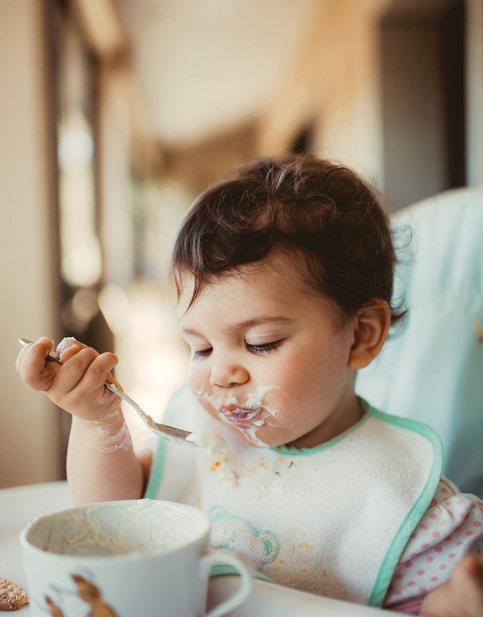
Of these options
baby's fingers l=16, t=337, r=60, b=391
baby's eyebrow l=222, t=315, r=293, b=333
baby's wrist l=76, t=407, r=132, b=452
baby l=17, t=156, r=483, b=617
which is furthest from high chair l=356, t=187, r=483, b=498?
baby's fingers l=16, t=337, r=60, b=391

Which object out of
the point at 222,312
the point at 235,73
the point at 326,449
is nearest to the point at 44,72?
the point at 222,312

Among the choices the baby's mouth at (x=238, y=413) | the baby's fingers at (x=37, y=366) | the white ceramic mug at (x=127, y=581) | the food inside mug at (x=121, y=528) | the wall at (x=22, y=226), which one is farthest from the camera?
the wall at (x=22, y=226)

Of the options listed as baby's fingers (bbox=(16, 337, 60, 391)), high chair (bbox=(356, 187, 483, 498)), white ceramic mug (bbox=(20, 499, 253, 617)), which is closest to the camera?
white ceramic mug (bbox=(20, 499, 253, 617))

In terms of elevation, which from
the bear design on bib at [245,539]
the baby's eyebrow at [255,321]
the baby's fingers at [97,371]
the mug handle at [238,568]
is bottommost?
the bear design on bib at [245,539]

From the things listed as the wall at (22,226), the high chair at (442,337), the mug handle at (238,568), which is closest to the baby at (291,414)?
the high chair at (442,337)

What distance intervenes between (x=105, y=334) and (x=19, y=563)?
9.56 ft

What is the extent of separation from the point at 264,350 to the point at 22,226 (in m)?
1.52

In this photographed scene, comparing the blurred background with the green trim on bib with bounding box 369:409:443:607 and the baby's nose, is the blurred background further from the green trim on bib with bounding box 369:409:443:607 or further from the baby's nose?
the green trim on bib with bounding box 369:409:443:607

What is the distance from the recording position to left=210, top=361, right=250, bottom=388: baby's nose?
2.37 feet

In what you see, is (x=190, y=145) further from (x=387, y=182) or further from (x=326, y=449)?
(x=326, y=449)

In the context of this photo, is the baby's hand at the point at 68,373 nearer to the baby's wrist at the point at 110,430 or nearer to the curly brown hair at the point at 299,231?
the baby's wrist at the point at 110,430

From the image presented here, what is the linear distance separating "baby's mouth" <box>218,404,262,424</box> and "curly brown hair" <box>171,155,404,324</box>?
162mm

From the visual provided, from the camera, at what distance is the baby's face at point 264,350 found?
0.72 meters

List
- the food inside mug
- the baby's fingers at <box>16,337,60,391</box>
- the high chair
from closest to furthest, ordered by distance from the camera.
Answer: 1. the food inside mug
2. the baby's fingers at <box>16,337,60,391</box>
3. the high chair
